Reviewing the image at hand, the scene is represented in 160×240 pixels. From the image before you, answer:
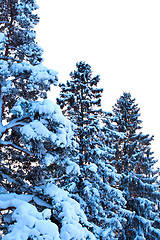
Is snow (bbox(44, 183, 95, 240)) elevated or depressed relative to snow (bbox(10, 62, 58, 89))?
depressed

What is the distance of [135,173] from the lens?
61.1 feet

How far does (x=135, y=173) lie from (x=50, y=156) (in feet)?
48.2

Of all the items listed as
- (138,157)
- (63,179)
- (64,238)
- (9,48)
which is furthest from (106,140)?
(64,238)

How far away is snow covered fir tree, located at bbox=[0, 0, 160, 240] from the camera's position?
16.7ft

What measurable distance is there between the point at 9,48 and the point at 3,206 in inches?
224

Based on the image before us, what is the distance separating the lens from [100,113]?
13695 millimetres

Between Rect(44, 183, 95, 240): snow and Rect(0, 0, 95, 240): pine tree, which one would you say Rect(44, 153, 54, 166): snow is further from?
Rect(44, 183, 95, 240): snow

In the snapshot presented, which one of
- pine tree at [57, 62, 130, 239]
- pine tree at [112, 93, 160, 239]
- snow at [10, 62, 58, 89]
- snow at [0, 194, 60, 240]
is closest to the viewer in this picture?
snow at [0, 194, 60, 240]

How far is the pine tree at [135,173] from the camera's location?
51.5 ft

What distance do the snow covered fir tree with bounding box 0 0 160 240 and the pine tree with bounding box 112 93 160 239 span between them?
0.10 metres

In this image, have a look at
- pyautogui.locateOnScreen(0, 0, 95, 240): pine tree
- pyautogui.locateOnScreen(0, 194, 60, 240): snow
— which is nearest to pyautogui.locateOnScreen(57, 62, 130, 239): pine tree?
pyautogui.locateOnScreen(0, 0, 95, 240): pine tree

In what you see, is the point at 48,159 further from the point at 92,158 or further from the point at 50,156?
the point at 92,158

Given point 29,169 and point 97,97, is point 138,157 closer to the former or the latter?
point 97,97

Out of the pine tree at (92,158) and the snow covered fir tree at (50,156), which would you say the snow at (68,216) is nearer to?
the snow covered fir tree at (50,156)
